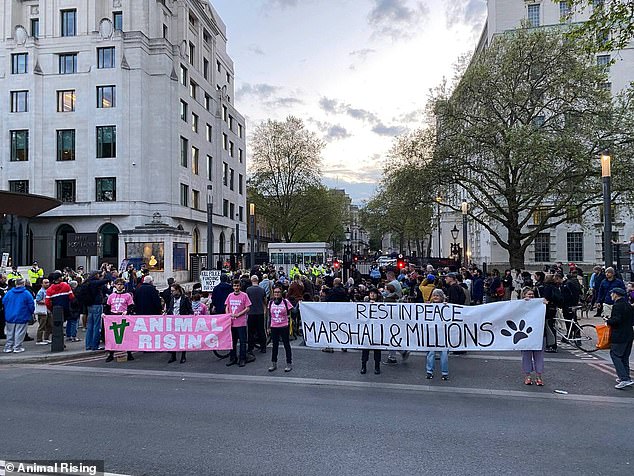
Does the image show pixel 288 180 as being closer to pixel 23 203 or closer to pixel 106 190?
pixel 106 190

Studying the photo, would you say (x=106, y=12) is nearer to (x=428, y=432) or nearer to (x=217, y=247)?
(x=217, y=247)

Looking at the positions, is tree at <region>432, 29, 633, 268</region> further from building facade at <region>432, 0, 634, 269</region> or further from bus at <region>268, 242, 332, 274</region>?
bus at <region>268, 242, 332, 274</region>

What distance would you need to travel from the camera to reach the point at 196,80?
5112cm

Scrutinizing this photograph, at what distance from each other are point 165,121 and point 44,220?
13.7 m

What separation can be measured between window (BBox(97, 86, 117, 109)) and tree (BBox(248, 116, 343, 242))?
2064 centimetres

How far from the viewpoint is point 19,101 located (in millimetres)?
43656

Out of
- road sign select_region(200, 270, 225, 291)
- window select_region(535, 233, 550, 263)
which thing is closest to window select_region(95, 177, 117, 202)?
road sign select_region(200, 270, 225, 291)

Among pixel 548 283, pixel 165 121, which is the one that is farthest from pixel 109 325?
pixel 165 121

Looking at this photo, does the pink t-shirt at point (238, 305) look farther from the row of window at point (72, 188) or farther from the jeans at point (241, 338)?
the row of window at point (72, 188)

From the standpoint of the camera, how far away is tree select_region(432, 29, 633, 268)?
25.0 meters

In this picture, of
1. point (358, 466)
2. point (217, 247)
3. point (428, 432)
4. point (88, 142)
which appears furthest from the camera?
point (217, 247)

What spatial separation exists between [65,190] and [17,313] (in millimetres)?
35640

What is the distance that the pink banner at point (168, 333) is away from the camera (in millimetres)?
11047

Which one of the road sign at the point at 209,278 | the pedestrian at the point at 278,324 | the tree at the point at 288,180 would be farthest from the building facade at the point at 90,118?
the pedestrian at the point at 278,324
